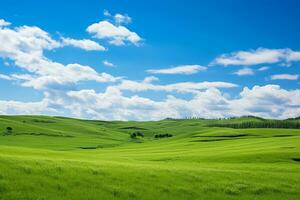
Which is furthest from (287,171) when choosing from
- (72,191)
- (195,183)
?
(72,191)

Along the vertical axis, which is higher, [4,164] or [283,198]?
[4,164]

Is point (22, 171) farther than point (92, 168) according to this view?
No

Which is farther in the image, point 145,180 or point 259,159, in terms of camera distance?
point 259,159

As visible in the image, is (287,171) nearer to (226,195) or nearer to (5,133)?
(226,195)

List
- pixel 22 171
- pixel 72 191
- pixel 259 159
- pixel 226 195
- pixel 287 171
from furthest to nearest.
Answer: pixel 259 159 < pixel 287 171 < pixel 226 195 < pixel 22 171 < pixel 72 191

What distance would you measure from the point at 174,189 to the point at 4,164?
12.0 m

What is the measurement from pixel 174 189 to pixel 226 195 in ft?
12.6

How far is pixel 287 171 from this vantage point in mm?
43219

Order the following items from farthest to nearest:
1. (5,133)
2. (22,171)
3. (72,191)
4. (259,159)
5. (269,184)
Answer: (5,133), (259,159), (269,184), (22,171), (72,191)

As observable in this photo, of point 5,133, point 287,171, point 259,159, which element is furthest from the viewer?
point 5,133

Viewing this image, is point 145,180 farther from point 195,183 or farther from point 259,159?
point 259,159

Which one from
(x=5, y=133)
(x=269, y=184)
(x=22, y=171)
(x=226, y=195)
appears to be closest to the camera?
(x=22, y=171)

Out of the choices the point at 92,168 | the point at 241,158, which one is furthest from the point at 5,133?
the point at 92,168

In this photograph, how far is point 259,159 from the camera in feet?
176
